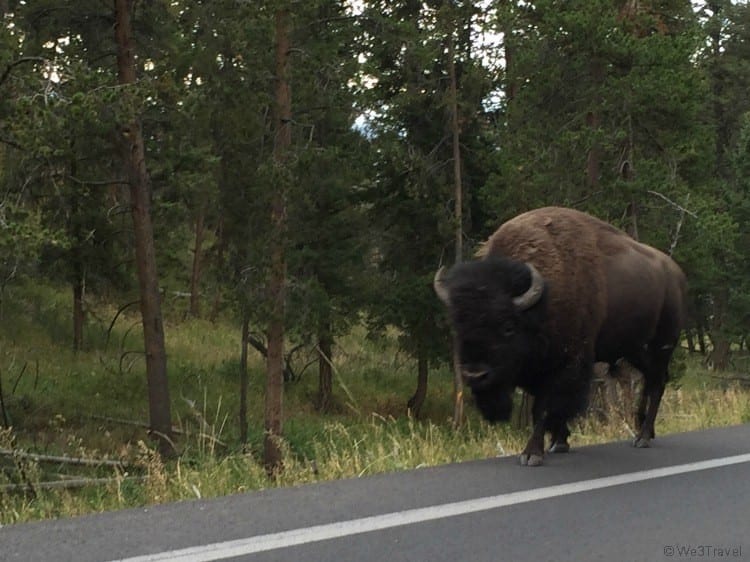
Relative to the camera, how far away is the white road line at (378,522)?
436 centimetres

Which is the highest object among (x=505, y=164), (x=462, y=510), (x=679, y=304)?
(x=505, y=164)

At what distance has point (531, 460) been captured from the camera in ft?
22.5

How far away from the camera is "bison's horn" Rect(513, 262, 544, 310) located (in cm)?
645

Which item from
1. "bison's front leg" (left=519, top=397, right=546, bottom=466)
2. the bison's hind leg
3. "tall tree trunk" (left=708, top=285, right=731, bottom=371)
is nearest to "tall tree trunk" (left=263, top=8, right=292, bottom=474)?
the bison's hind leg

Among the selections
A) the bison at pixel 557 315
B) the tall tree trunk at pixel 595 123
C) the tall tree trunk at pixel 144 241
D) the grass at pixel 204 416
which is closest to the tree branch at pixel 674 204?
the tall tree trunk at pixel 595 123

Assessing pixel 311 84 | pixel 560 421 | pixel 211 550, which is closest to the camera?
pixel 211 550

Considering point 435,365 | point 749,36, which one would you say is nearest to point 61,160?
point 435,365

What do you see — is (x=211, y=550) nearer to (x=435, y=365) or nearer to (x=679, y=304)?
(x=679, y=304)

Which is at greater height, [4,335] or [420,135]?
[420,135]

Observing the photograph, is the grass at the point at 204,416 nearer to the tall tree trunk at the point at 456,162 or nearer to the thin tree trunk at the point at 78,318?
the thin tree trunk at the point at 78,318

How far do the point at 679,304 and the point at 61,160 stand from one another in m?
14.3

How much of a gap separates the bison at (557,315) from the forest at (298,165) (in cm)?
431

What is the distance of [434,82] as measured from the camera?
74.2 feet

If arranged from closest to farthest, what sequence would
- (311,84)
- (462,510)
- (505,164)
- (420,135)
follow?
(462,510), (311,84), (505,164), (420,135)
